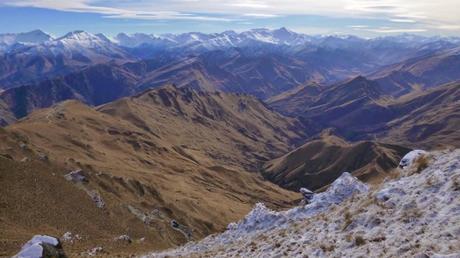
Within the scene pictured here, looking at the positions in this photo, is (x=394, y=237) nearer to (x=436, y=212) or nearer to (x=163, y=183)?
(x=436, y=212)

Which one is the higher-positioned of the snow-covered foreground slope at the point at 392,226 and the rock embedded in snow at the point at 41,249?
the snow-covered foreground slope at the point at 392,226

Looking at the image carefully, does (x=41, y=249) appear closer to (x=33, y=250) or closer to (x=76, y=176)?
(x=33, y=250)

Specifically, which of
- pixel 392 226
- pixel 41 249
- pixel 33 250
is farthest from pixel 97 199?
pixel 392 226

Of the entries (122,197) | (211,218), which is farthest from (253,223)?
(211,218)

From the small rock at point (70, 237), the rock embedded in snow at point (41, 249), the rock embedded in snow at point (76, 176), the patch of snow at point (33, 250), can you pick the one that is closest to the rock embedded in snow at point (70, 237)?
the small rock at point (70, 237)

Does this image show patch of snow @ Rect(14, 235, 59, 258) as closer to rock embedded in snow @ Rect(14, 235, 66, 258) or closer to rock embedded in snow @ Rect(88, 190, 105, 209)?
rock embedded in snow @ Rect(14, 235, 66, 258)

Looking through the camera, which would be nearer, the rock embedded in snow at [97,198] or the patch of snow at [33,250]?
the patch of snow at [33,250]

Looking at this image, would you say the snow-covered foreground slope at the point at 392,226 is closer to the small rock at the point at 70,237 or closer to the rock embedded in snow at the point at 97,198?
the small rock at the point at 70,237

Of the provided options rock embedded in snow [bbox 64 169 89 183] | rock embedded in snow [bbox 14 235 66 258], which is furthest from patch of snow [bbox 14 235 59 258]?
rock embedded in snow [bbox 64 169 89 183]
